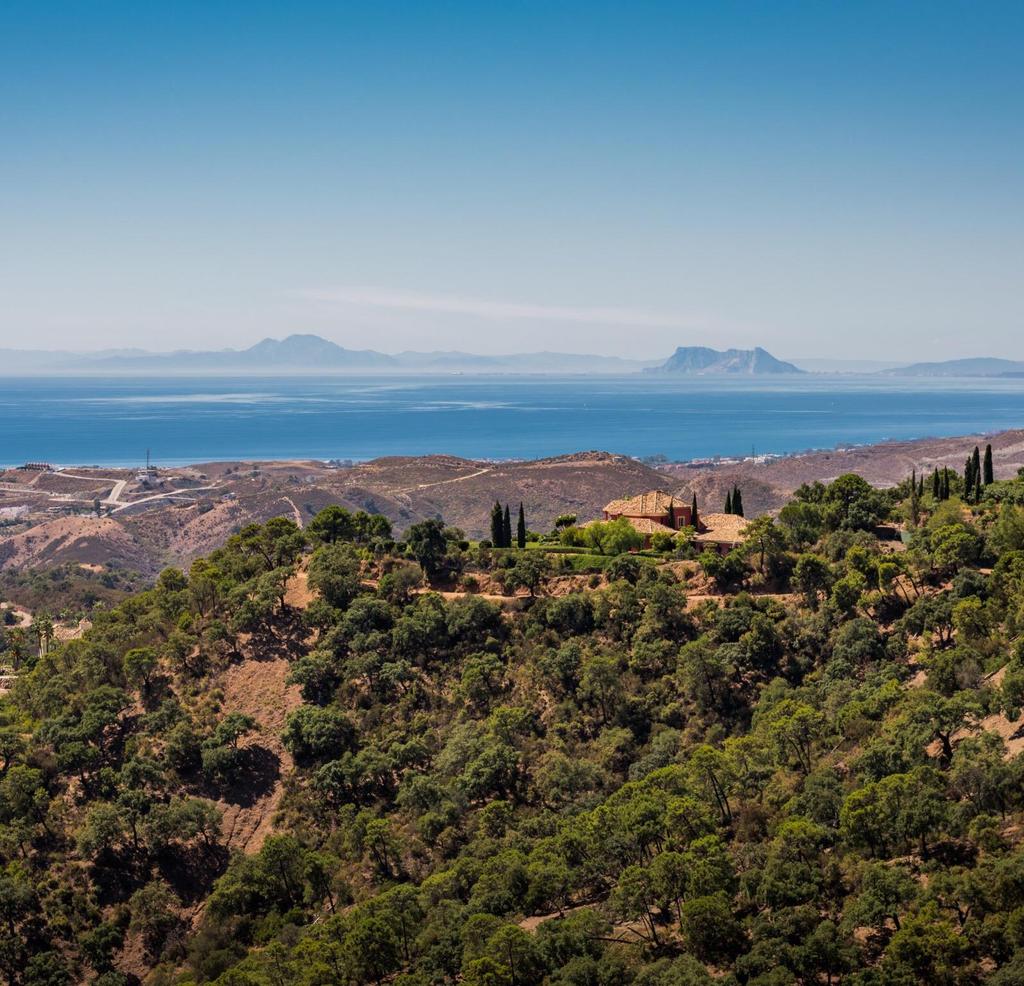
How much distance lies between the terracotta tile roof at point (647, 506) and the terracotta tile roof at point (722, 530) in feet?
8.91

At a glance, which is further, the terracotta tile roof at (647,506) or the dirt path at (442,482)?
the dirt path at (442,482)

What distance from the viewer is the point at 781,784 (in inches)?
1533

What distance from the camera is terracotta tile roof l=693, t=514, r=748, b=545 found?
6341 cm

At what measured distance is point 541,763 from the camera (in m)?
46.8

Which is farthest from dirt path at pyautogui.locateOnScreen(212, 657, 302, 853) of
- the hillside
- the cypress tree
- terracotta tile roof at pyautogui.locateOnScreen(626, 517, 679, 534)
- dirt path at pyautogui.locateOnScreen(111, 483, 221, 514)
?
dirt path at pyautogui.locateOnScreen(111, 483, 221, 514)

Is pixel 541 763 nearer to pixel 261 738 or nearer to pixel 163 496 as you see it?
pixel 261 738

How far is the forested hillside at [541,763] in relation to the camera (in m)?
30.2

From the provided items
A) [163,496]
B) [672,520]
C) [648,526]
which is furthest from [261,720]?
[163,496]

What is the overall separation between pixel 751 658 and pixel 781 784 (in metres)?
11.4

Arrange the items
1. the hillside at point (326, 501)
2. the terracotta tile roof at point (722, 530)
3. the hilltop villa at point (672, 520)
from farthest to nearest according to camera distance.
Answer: the hillside at point (326, 501)
the hilltop villa at point (672, 520)
the terracotta tile roof at point (722, 530)

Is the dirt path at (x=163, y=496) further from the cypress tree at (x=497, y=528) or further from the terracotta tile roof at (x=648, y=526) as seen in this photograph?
the terracotta tile roof at (x=648, y=526)

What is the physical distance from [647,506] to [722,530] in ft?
18.6

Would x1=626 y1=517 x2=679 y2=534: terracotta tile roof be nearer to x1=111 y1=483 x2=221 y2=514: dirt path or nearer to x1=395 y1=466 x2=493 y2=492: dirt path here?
x1=395 y1=466 x2=493 y2=492: dirt path

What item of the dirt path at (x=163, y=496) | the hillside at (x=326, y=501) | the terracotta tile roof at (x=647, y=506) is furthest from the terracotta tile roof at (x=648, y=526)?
the dirt path at (x=163, y=496)
